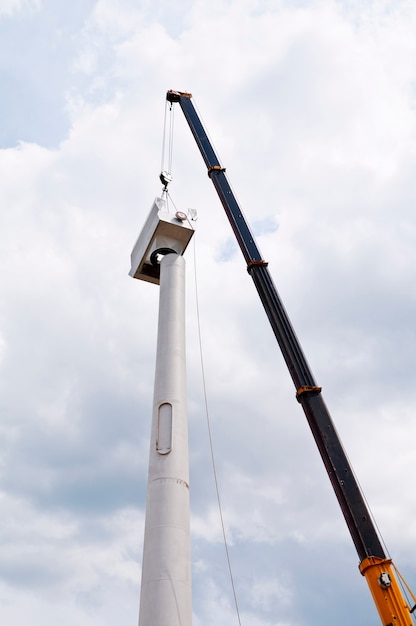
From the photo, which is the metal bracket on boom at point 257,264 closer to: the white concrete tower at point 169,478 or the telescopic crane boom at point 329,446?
the telescopic crane boom at point 329,446

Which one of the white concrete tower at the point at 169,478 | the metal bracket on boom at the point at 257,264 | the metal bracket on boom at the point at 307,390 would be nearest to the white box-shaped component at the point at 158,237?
the white concrete tower at the point at 169,478

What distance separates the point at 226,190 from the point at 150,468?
2260cm

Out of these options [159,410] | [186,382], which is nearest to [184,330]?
[186,382]

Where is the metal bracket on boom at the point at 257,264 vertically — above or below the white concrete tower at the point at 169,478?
above

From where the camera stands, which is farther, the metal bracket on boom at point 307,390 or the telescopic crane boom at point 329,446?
the metal bracket on boom at point 307,390

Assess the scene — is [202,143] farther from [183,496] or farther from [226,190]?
[183,496]

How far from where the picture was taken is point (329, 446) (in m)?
22.3

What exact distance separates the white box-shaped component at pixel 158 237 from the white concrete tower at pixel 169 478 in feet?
0.58

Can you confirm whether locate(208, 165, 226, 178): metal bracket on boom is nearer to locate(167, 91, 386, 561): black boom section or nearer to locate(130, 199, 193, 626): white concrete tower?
locate(167, 91, 386, 561): black boom section

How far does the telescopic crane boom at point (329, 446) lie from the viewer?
1819 centimetres

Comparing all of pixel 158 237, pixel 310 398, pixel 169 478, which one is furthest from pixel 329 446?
pixel 158 237

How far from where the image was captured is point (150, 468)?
20734mm

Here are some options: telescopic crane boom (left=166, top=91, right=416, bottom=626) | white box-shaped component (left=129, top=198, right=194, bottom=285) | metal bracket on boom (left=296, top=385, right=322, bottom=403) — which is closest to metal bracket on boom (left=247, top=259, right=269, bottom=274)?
telescopic crane boom (left=166, top=91, right=416, bottom=626)

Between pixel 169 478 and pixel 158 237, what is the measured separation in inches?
593
